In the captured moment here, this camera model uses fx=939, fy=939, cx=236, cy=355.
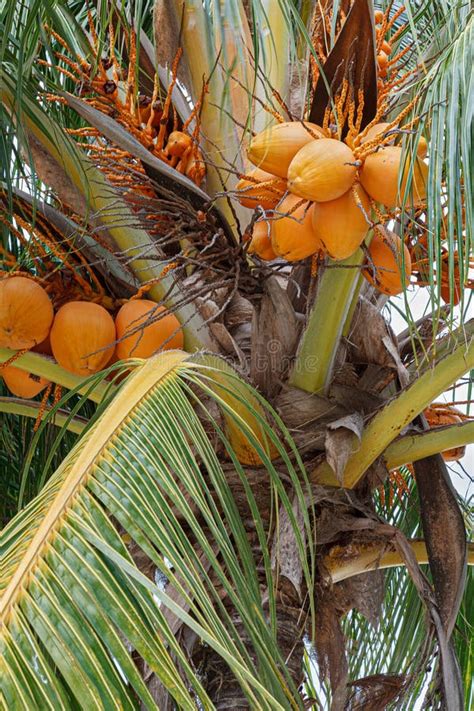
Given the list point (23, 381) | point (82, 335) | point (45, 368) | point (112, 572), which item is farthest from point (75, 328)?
point (112, 572)

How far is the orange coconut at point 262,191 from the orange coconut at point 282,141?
0.06 metres

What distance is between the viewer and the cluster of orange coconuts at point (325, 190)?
1.18 metres

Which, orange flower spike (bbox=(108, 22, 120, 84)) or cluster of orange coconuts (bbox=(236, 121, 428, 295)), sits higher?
orange flower spike (bbox=(108, 22, 120, 84))

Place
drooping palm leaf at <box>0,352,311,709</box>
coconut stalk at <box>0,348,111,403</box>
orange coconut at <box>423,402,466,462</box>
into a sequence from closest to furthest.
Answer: drooping palm leaf at <box>0,352,311,709</box> → coconut stalk at <box>0,348,111,403</box> → orange coconut at <box>423,402,466,462</box>

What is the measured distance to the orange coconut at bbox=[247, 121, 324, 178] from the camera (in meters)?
1.25

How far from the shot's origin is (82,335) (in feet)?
5.13

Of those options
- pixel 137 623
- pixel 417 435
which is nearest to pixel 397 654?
pixel 417 435

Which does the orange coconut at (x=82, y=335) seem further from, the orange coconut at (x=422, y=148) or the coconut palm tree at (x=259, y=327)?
the orange coconut at (x=422, y=148)

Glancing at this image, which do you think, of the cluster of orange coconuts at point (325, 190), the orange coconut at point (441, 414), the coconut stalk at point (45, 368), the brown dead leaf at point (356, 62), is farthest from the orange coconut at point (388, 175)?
the orange coconut at point (441, 414)

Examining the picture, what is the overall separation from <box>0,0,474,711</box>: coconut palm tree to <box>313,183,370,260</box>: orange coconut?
0.4 inches

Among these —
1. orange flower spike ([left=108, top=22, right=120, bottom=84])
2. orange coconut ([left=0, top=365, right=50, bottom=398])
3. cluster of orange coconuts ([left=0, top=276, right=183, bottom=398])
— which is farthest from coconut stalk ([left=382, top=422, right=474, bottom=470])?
orange flower spike ([left=108, top=22, right=120, bottom=84])

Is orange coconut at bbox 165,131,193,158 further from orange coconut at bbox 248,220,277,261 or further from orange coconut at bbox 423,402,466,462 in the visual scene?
orange coconut at bbox 423,402,466,462

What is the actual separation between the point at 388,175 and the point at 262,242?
27 cm

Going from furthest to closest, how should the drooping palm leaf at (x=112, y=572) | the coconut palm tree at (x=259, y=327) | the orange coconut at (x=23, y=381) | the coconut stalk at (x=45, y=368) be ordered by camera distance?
the orange coconut at (x=23, y=381), the coconut stalk at (x=45, y=368), the coconut palm tree at (x=259, y=327), the drooping palm leaf at (x=112, y=572)
